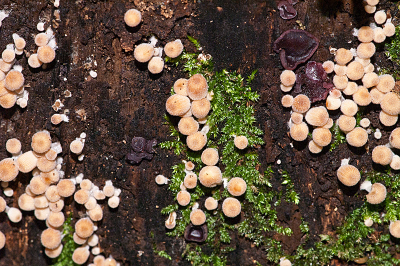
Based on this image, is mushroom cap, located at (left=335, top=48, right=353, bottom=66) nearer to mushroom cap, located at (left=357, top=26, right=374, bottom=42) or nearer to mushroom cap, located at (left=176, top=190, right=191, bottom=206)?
mushroom cap, located at (left=357, top=26, right=374, bottom=42)

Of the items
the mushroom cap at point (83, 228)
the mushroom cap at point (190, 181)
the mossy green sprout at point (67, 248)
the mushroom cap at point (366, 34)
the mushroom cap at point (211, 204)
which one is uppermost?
the mushroom cap at point (366, 34)

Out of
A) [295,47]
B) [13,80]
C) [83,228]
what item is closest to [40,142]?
[13,80]

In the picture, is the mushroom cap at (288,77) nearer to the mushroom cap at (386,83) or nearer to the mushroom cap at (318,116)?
the mushroom cap at (318,116)

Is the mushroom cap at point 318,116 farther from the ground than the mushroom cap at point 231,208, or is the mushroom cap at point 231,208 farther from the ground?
the mushroom cap at point 318,116

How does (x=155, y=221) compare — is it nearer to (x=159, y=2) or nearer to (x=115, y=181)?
(x=115, y=181)

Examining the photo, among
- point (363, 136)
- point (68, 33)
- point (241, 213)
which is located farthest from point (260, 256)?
point (68, 33)

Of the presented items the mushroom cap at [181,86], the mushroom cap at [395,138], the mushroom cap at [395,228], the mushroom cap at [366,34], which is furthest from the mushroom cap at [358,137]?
the mushroom cap at [181,86]
